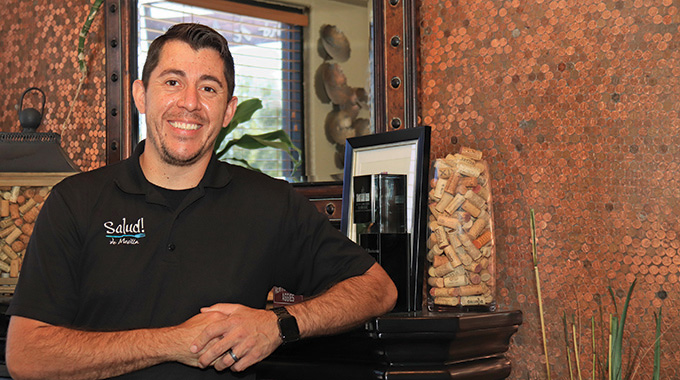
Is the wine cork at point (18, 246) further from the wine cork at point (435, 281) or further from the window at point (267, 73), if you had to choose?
the wine cork at point (435, 281)

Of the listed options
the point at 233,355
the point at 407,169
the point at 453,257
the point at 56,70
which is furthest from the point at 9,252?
the point at 453,257

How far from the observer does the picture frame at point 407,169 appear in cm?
175

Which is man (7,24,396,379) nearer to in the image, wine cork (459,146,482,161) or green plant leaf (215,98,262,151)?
wine cork (459,146,482,161)

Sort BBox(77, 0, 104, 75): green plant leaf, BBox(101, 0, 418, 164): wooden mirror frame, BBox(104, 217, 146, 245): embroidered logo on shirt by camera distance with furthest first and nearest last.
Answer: BBox(77, 0, 104, 75): green plant leaf, BBox(101, 0, 418, 164): wooden mirror frame, BBox(104, 217, 146, 245): embroidered logo on shirt

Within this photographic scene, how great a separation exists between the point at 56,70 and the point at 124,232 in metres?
1.36

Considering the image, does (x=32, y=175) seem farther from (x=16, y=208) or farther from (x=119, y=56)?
(x=119, y=56)

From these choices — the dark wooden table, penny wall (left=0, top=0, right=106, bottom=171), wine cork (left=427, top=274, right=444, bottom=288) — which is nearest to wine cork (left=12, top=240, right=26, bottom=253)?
penny wall (left=0, top=0, right=106, bottom=171)

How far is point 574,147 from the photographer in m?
1.76

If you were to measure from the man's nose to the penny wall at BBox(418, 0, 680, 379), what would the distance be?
641 mm

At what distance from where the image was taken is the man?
4.82ft

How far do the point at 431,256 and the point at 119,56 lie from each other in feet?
4.61

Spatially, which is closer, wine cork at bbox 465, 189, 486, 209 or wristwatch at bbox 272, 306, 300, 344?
wristwatch at bbox 272, 306, 300, 344

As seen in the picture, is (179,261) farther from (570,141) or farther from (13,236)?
(570,141)

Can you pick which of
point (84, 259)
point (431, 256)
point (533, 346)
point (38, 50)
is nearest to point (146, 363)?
point (84, 259)
